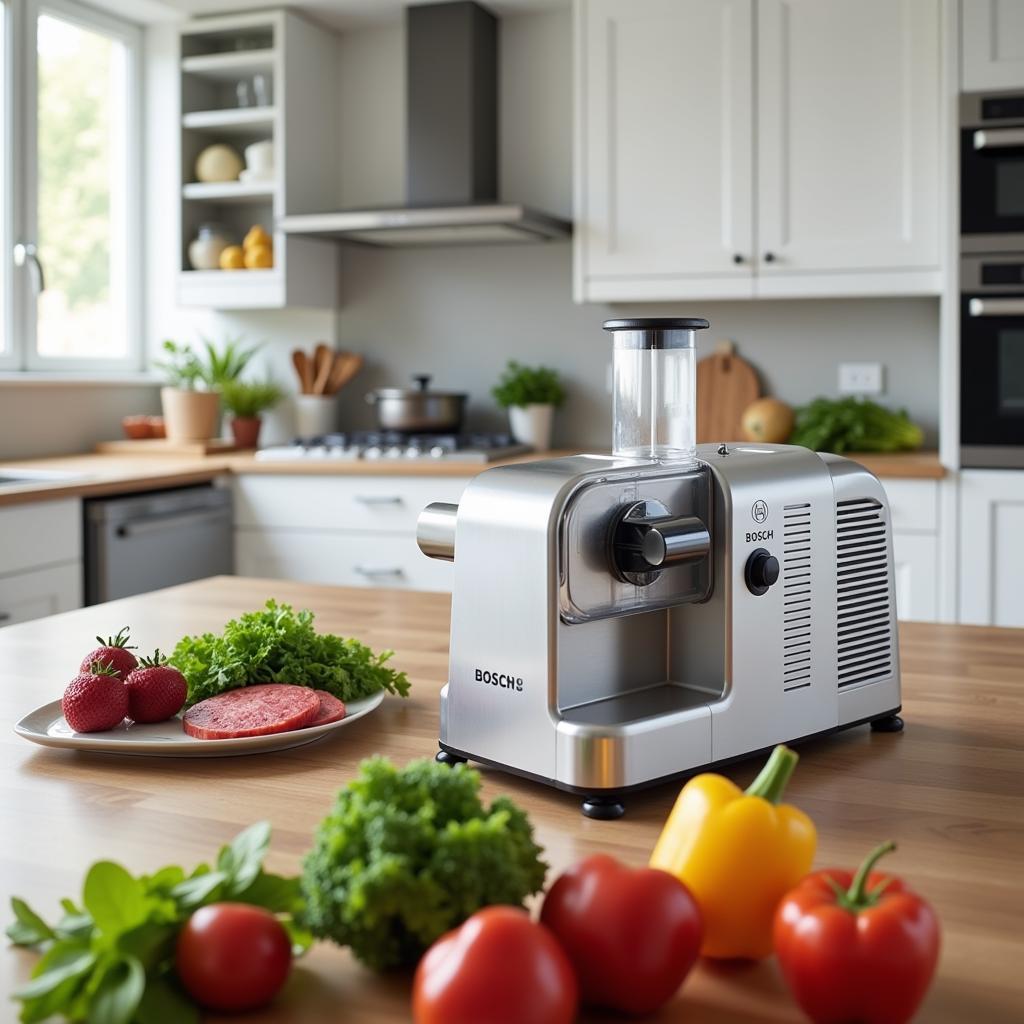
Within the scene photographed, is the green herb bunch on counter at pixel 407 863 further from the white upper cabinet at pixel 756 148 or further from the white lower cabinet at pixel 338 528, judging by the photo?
the white upper cabinet at pixel 756 148

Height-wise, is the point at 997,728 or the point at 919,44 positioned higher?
the point at 919,44

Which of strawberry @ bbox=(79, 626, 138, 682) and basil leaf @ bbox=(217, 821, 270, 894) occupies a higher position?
strawberry @ bbox=(79, 626, 138, 682)

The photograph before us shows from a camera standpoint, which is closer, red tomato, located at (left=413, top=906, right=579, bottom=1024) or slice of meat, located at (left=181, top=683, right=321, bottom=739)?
red tomato, located at (left=413, top=906, right=579, bottom=1024)

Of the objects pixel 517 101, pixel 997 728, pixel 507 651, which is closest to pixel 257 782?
pixel 507 651

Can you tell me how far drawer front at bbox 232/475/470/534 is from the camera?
3.46 meters

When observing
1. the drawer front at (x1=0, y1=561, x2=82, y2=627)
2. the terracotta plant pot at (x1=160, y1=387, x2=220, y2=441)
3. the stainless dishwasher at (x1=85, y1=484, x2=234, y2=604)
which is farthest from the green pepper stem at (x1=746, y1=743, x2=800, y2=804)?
the terracotta plant pot at (x1=160, y1=387, x2=220, y2=441)

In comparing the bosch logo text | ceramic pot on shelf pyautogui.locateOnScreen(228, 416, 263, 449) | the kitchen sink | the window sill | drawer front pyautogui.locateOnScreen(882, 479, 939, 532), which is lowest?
the bosch logo text

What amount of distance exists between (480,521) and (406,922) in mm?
424

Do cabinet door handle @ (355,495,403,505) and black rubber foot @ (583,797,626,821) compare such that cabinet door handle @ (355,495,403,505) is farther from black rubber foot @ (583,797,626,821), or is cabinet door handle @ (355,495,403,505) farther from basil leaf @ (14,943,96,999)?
basil leaf @ (14,943,96,999)

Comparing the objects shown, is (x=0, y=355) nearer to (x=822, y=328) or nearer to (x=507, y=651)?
(x=822, y=328)

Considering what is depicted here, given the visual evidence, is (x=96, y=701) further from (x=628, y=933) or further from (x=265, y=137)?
(x=265, y=137)

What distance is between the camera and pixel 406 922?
2.15 ft

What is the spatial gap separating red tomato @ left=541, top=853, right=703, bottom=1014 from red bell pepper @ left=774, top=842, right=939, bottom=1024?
0.18 ft

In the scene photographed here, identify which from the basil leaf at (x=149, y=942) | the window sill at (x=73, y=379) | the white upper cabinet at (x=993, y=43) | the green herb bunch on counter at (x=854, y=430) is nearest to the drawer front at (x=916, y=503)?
the green herb bunch on counter at (x=854, y=430)
